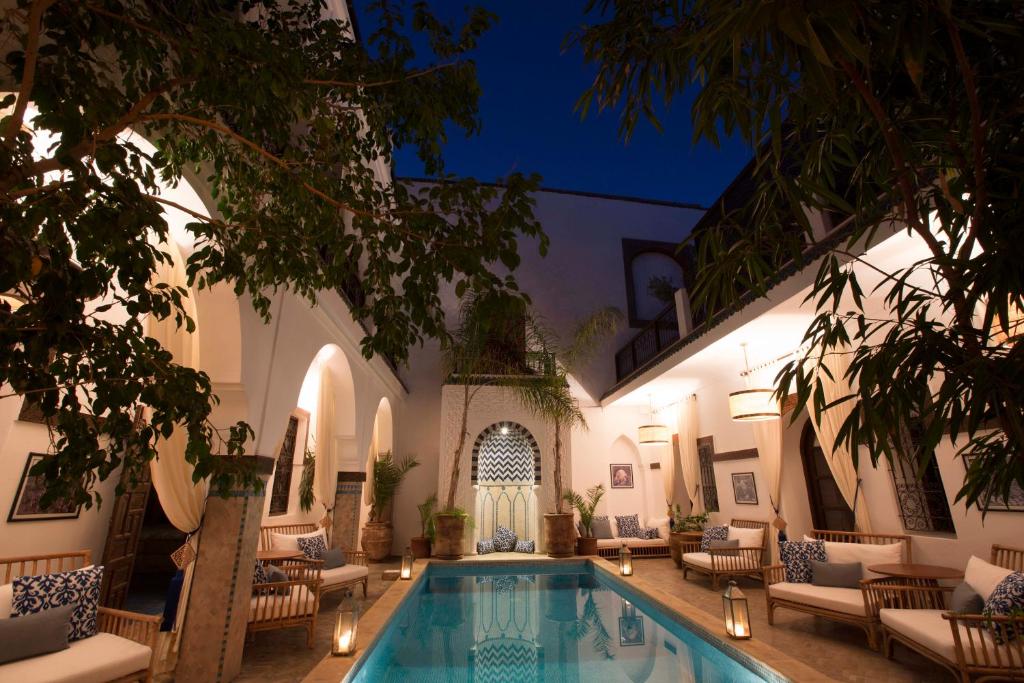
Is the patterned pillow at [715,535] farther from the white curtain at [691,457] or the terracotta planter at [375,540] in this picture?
the terracotta planter at [375,540]

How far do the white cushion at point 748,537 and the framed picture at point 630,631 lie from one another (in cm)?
239

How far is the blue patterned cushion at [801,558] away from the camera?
5.20m

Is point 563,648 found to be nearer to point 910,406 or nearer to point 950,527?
point 950,527

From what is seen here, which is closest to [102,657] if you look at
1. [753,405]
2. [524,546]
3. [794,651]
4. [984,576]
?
[794,651]

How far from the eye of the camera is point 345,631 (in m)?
3.72

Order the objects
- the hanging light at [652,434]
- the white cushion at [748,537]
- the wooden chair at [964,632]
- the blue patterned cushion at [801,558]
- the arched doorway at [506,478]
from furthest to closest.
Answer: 1. the arched doorway at [506,478]
2. the hanging light at [652,434]
3. the white cushion at [748,537]
4. the blue patterned cushion at [801,558]
5. the wooden chair at [964,632]

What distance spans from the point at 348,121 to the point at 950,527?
6.43m

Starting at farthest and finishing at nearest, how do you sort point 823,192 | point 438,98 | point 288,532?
1. point 288,532
2. point 438,98
3. point 823,192

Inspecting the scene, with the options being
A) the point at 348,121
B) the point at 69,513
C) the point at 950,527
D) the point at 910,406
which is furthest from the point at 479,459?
the point at 910,406

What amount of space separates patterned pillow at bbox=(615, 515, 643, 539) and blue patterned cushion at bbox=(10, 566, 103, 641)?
343 inches

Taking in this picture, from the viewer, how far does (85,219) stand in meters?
1.31

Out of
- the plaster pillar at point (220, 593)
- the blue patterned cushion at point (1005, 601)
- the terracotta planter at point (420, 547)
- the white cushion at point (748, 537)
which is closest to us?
the blue patterned cushion at point (1005, 601)

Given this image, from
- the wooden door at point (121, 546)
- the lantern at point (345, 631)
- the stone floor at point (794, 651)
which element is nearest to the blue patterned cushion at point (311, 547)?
the stone floor at point (794, 651)

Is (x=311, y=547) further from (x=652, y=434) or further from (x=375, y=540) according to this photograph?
(x=652, y=434)
